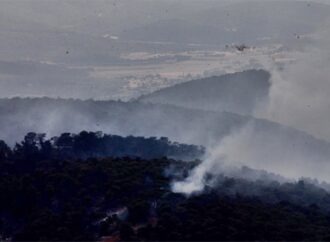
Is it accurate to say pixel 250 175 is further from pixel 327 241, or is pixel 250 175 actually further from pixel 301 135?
pixel 301 135

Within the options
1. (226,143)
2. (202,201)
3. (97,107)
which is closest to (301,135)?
(226,143)

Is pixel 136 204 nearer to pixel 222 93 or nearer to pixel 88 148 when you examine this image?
pixel 88 148

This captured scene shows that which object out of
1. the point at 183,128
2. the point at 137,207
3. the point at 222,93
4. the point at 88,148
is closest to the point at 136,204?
the point at 137,207

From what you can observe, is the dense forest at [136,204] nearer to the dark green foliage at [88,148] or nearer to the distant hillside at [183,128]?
the dark green foliage at [88,148]

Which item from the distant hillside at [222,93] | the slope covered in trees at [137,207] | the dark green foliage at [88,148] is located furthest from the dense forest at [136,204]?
the distant hillside at [222,93]

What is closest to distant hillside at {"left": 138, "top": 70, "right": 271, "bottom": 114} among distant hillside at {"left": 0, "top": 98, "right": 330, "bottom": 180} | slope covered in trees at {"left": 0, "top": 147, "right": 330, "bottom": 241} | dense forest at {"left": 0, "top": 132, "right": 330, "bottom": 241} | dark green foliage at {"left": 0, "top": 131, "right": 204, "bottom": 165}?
distant hillside at {"left": 0, "top": 98, "right": 330, "bottom": 180}

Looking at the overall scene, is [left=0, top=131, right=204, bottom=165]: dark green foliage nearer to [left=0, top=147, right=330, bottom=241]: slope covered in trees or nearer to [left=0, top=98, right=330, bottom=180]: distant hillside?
[left=0, top=147, right=330, bottom=241]: slope covered in trees
